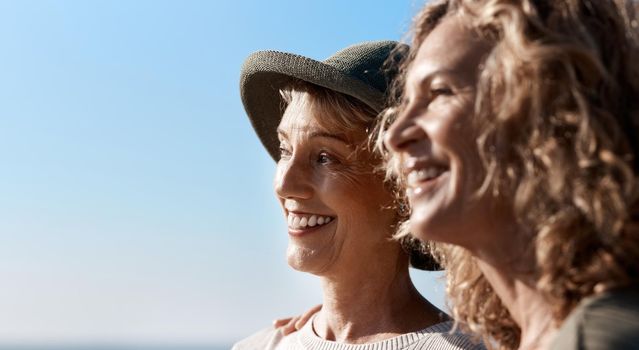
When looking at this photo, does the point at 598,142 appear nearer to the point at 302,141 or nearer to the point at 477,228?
the point at 477,228

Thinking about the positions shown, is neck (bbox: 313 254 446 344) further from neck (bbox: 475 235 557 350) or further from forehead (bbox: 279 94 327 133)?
neck (bbox: 475 235 557 350)

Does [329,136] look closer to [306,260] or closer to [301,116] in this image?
[301,116]

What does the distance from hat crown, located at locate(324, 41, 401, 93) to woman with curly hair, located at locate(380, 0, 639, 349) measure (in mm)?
863

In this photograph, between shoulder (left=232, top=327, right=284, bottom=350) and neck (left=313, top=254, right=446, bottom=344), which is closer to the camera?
neck (left=313, top=254, right=446, bottom=344)

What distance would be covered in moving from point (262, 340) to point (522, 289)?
1.88 meters

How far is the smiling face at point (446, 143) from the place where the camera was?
2.24m

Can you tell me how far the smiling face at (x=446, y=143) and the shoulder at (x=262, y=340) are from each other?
1.63 meters

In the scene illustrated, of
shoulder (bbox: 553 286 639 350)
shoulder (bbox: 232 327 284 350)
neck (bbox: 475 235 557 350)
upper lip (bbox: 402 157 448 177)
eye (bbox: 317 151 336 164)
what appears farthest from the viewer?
shoulder (bbox: 232 327 284 350)

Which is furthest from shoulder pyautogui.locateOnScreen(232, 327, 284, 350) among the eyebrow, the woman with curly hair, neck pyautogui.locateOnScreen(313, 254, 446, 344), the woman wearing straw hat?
the woman with curly hair

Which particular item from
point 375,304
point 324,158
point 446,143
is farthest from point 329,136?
point 446,143

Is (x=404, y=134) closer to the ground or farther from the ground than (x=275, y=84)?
closer to the ground

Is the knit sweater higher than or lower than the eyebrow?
lower

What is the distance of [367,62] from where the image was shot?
338 cm

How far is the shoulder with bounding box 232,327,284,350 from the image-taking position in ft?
12.6
